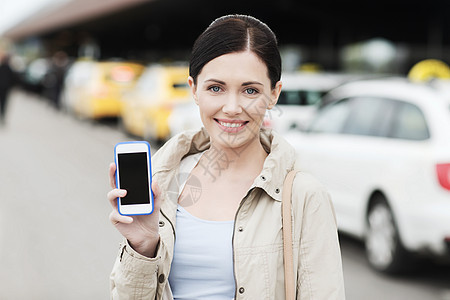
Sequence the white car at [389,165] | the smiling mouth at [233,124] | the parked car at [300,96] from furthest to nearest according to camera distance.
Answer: the parked car at [300,96], the white car at [389,165], the smiling mouth at [233,124]

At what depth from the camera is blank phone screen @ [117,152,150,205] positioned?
2.04 meters

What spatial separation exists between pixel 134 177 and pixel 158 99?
12607 millimetres

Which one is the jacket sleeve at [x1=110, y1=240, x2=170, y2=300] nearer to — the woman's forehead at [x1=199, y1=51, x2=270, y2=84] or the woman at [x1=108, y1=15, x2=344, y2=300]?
the woman at [x1=108, y1=15, x2=344, y2=300]

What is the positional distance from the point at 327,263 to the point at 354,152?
4845mm

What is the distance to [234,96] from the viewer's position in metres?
2.21

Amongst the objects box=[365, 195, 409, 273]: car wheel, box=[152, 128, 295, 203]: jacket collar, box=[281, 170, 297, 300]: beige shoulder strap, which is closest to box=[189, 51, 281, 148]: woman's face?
box=[152, 128, 295, 203]: jacket collar

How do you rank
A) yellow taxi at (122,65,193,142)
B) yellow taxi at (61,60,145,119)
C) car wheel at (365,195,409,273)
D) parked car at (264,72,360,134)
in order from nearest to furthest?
car wheel at (365,195,409,273) < parked car at (264,72,360,134) < yellow taxi at (122,65,193,142) < yellow taxi at (61,60,145,119)

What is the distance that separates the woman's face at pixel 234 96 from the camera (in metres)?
2.19

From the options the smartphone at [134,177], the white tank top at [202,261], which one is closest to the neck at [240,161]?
the white tank top at [202,261]

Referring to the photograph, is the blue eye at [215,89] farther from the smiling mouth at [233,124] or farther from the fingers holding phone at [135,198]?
the fingers holding phone at [135,198]

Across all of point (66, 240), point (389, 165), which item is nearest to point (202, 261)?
point (389, 165)

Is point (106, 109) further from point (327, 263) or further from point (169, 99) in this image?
point (327, 263)

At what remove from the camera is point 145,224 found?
2051mm

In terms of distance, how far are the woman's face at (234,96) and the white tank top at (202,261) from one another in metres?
0.28
